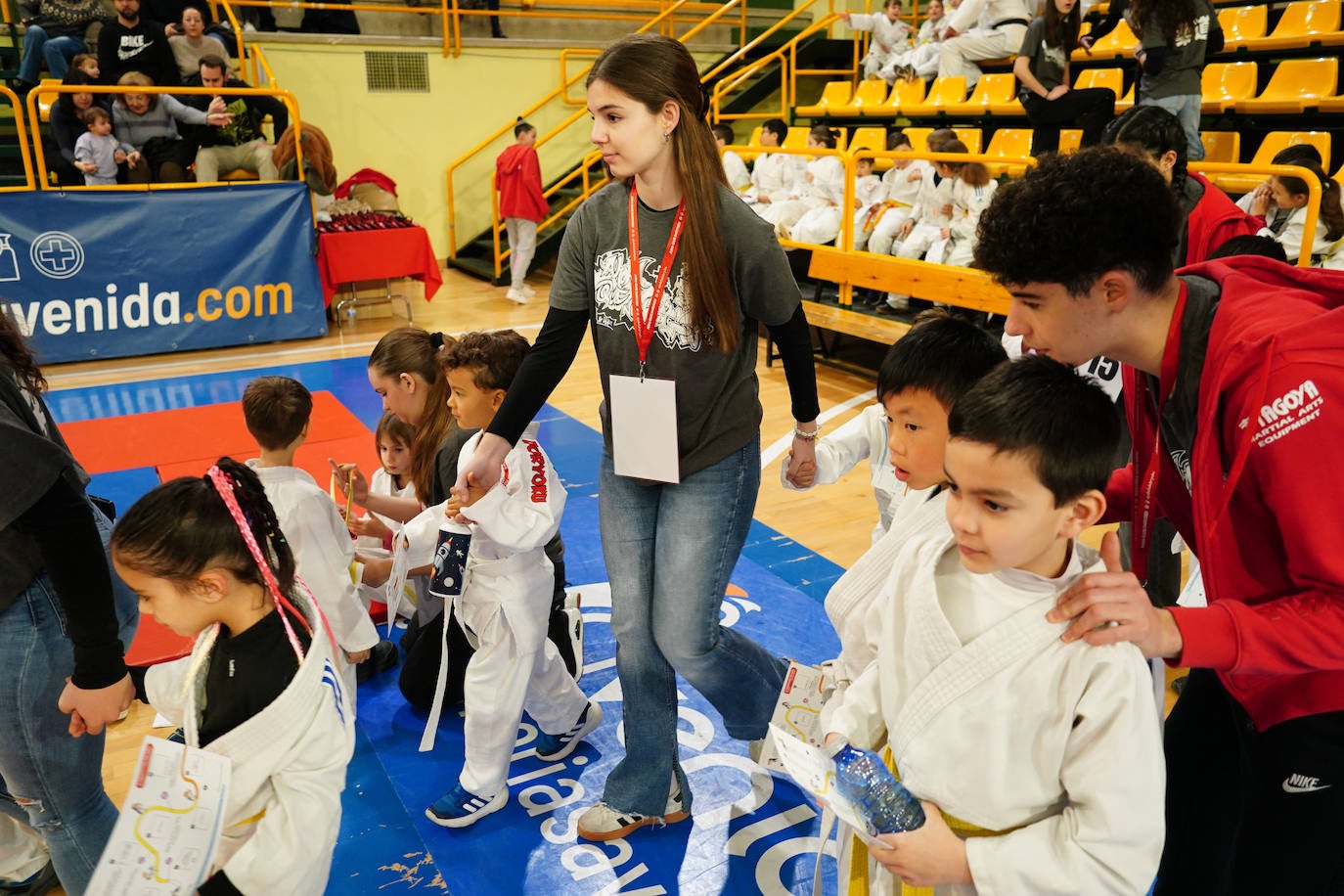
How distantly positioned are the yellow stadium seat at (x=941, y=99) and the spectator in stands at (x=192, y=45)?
6479 millimetres

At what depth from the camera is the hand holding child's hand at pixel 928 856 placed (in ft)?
4.68

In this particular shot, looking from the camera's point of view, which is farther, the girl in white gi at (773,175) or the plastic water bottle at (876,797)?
the girl in white gi at (773,175)

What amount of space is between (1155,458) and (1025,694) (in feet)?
1.66

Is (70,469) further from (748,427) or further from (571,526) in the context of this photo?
(571,526)

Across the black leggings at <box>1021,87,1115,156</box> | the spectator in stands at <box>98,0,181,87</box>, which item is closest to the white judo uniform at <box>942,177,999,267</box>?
the black leggings at <box>1021,87,1115,156</box>

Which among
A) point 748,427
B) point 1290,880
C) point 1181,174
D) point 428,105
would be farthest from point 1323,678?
point 428,105

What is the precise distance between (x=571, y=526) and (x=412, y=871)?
7.38ft

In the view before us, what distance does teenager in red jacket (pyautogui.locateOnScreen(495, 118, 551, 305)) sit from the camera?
34.5 feet

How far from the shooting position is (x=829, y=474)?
2.62 meters

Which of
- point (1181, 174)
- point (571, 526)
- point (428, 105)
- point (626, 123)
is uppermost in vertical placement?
point (626, 123)

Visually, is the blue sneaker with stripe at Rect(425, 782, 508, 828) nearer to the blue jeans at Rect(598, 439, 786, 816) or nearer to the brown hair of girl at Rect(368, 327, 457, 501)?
the blue jeans at Rect(598, 439, 786, 816)

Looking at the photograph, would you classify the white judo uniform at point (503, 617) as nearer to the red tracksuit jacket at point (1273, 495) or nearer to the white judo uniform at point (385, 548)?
the white judo uniform at point (385, 548)

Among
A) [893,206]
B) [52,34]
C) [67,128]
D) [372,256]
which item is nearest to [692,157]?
[893,206]

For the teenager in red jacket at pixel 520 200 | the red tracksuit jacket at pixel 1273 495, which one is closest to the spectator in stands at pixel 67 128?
the teenager in red jacket at pixel 520 200
